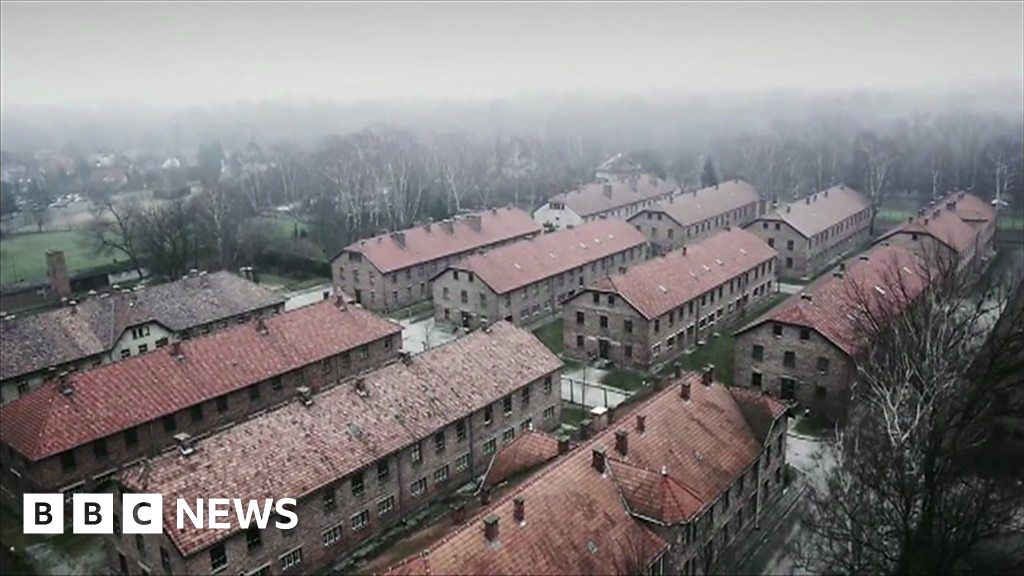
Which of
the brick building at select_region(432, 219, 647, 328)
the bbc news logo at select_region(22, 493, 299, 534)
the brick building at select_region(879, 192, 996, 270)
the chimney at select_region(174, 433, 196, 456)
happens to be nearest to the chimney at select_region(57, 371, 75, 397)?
the bbc news logo at select_region(22, 493, 299, 534)

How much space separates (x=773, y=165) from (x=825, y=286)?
3674 inches

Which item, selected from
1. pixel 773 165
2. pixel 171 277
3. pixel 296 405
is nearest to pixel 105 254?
pixel 171 277

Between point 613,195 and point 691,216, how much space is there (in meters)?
18.9

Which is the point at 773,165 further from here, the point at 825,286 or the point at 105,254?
the point at 105,254

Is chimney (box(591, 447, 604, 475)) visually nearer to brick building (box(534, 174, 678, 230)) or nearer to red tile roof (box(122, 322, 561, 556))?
red tile roof (box(122, 322, 561, 556))

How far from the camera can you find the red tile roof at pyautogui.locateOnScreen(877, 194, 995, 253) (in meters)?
76.8

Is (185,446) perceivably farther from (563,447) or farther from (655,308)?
(655,308)

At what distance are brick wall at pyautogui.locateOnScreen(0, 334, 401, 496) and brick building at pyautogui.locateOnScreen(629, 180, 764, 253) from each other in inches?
2077

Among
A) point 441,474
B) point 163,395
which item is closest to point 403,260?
point 163,395

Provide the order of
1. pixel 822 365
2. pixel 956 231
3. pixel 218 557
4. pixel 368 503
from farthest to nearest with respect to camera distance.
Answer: pixel 956 231 < pixel 822 365 < pixel 368 503 < pixel 218 557

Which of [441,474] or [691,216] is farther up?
[691,216]

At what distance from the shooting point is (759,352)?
168 ft

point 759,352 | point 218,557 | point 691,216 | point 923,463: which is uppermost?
point 691,216

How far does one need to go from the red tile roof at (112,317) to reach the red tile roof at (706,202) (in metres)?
49.2
